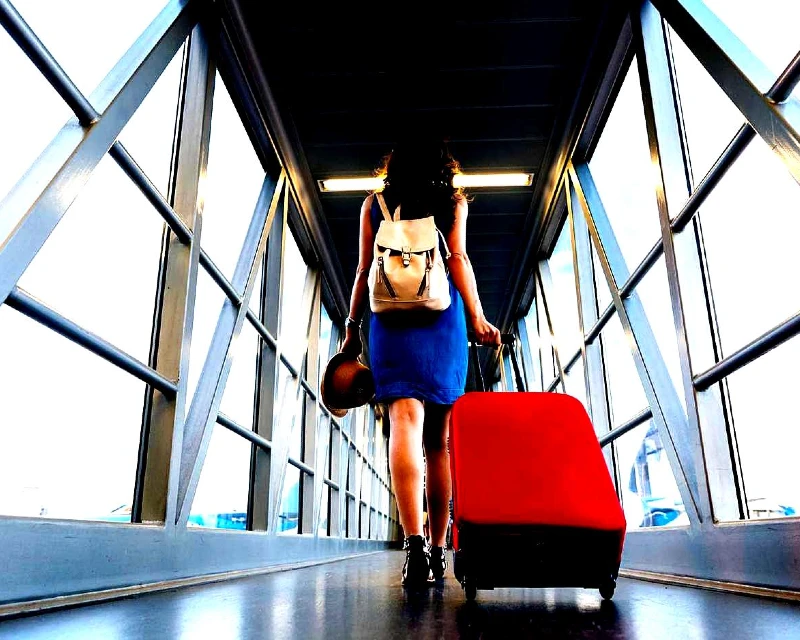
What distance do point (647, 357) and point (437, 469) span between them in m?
1.27

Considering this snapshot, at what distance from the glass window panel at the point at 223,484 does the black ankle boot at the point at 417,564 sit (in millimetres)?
1032

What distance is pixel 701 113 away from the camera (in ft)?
7.57

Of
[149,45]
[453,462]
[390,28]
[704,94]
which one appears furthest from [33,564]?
[390,28]

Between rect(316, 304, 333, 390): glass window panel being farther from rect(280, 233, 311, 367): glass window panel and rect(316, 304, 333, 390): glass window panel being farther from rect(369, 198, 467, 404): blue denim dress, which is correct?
Answer: rect(369, 198, 467, 404): blue denim dress

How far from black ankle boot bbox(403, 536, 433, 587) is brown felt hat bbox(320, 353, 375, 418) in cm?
55

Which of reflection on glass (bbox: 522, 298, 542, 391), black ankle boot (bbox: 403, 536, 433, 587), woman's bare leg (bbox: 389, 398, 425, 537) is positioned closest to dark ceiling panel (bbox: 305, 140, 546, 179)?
reflection on glass (bbox: 522, 298, 542, 391)

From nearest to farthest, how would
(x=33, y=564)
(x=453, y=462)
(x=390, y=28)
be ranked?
(x=33, y=564) → (x=453, y=462) → (x=390, y=28)

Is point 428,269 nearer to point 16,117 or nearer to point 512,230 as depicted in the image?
point 16,117

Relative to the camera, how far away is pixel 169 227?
237 cm

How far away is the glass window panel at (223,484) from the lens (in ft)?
8.74

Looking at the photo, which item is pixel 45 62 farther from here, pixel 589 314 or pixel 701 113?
pixel 589 314

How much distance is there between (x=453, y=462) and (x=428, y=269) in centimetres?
65

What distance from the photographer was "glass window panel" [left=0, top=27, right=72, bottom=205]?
52.9 inches

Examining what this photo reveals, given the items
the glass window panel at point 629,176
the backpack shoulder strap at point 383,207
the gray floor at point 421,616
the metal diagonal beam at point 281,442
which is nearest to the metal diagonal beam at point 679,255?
the glass window panel at point 629,176
